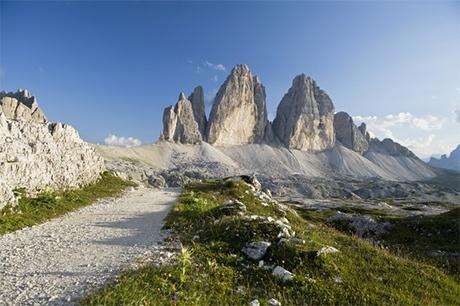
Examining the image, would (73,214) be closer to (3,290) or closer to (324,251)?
(3,290)

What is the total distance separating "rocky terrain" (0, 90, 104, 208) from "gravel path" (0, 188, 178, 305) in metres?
5.05

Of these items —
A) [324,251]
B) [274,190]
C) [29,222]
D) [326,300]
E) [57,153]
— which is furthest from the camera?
[274,190]

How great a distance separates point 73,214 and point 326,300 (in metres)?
20.8

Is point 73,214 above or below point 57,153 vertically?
below

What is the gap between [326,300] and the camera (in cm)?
991

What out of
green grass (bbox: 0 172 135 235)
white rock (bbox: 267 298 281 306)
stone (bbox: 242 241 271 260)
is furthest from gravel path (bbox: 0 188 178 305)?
white rock (bbox: 267 298 281 306)

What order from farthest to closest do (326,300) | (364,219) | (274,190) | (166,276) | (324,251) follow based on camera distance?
1. (274,190)
2. (364,219)
3. (324,251)
4. (166,276)
5. (326,300)

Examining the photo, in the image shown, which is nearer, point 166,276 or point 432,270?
point 166,276

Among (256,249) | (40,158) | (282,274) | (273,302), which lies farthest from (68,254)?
(40,158)

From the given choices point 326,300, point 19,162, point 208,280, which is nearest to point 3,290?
point 208,280

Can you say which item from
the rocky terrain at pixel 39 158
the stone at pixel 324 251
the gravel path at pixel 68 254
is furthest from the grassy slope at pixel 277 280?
the rocky terrain at pixel 39 158

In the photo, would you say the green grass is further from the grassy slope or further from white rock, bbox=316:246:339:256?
white rock, bbox=316:246:339:256

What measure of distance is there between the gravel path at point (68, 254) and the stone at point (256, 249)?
356 centimetres

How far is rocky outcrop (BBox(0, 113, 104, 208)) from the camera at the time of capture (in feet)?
78.9
